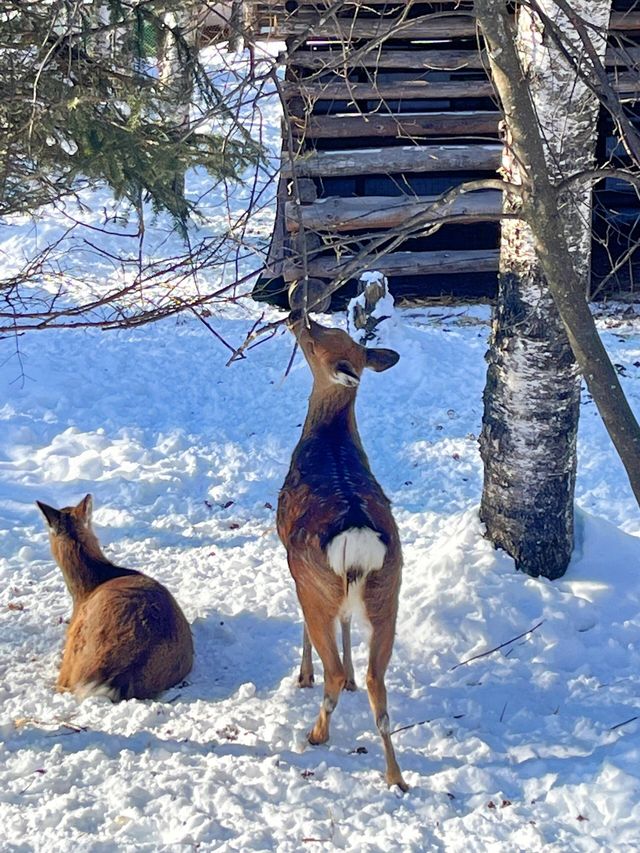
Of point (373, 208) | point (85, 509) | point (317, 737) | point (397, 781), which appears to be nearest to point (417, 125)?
point (373, 208)

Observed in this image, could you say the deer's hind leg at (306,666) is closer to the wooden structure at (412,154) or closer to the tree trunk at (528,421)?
the tree trunk at (528,421)

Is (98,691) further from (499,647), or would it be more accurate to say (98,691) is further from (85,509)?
(499,647)

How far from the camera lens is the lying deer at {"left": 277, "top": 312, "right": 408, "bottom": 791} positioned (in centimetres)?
454

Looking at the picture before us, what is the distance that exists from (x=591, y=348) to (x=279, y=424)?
211 inches

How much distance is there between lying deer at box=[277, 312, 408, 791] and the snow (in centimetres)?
34

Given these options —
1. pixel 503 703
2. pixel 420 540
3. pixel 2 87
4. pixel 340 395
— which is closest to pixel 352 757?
pixel 503 703

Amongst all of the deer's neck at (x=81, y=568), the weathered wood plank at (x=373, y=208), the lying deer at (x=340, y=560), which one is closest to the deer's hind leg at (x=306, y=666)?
the lying deer at (x=340, y=560)

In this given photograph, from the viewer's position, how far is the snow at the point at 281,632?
420 cm

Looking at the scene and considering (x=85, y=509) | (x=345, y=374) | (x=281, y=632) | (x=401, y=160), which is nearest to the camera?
(x=345, y=374)

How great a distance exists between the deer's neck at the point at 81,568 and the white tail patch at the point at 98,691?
0.74 m

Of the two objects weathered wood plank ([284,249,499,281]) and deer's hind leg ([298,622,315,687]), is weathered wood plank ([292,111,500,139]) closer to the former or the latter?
weathered wood plank ([284,249,499,281])

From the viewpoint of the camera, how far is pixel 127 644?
214 inches

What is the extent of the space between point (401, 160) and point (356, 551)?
287 inches

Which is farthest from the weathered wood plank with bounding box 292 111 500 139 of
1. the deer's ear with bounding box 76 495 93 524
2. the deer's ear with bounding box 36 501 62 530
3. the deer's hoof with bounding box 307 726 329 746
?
the deer's hoof with bounding box 307 726 329 746
